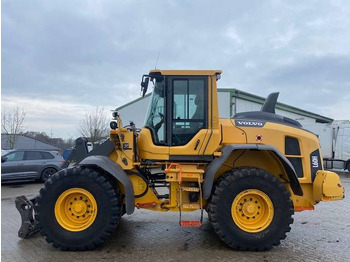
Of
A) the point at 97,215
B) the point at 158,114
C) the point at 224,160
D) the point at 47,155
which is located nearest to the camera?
the point at 97,215

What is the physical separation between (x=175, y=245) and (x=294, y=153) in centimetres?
263

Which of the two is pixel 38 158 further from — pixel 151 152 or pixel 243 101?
pixel 243 101

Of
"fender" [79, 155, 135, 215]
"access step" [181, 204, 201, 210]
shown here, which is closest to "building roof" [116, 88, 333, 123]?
"fender" [79, 155, 135, 215]

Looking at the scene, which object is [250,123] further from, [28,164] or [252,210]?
[28,164]

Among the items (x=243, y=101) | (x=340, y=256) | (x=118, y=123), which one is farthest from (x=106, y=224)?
(x=243, y=101)

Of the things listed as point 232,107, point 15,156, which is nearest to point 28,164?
point 15,156

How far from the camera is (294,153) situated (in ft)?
18.3

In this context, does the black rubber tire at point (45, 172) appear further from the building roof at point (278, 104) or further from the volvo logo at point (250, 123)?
the building roof at point (278, 104)

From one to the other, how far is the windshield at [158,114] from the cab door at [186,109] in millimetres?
126

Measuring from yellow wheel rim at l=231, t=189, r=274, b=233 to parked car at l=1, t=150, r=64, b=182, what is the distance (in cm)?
996

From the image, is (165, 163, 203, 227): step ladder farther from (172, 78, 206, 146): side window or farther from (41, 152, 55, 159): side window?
(41, 152, 55, 159): side window

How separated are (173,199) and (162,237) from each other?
31.8 inches

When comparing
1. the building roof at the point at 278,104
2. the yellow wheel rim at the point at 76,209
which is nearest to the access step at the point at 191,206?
the yellow wheel rim at the point at 76,209

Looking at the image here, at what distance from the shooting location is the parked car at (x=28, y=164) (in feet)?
42.1
